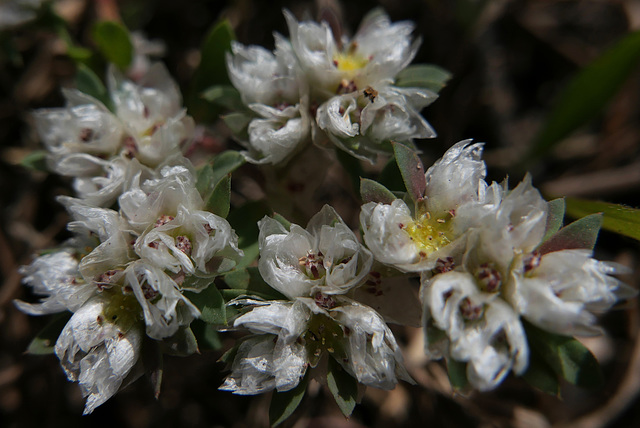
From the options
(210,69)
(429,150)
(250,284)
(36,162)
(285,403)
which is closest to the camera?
(285,403)

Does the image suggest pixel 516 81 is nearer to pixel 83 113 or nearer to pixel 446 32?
pixel 446 32

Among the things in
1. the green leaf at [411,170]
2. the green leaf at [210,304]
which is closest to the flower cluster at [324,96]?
the green leaf at [411,170]

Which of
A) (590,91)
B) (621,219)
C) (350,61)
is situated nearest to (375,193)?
(350,61)

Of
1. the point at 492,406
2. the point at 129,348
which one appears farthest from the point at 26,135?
the point at 492,406

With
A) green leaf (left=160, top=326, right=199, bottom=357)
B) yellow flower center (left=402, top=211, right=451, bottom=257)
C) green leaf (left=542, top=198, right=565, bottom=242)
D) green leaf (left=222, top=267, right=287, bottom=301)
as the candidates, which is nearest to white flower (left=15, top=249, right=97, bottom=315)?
green leaf (left=160, top=326, right=199, bottom=357)

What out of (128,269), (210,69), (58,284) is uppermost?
(210,69)

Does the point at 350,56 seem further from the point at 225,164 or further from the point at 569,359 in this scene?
the point at 569,359

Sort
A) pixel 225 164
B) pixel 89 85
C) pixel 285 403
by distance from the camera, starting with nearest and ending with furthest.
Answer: pixel 285 403
pixel 225 164
pixel 89 85

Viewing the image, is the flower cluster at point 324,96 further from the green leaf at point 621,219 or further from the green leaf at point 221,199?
the green leaf at point 621,219

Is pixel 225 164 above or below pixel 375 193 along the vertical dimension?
below
